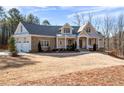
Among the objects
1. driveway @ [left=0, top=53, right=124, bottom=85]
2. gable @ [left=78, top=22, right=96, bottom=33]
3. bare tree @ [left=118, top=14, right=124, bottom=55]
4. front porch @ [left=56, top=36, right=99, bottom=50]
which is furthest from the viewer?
bare tree @ [left=118, top=14, right=124, bottom=55]

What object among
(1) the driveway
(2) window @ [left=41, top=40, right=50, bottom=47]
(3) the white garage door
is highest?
(2) window @ [left=41, top=40, right=50, bottom=47]

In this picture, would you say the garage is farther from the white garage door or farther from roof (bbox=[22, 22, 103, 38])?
roof (bbox=[22, 22, 103, 38])

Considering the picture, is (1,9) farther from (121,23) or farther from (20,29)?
(121,23)

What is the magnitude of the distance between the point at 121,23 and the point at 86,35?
904 cm

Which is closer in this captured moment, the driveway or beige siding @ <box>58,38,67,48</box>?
the driveway

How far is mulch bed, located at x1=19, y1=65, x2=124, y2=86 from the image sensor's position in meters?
9.80

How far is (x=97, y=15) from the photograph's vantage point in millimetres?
40750

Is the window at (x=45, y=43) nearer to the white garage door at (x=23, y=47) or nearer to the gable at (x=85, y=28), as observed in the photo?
the white garage door at (x=23, y=47)

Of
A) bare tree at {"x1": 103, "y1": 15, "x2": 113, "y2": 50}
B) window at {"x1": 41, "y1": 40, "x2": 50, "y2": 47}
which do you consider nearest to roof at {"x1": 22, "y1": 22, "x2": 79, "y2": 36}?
window at {"x1": 41, "y1": 40, "x2": 50, "y2": 47}

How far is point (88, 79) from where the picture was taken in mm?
10469

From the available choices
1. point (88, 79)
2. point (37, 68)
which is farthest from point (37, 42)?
point (88, 79)

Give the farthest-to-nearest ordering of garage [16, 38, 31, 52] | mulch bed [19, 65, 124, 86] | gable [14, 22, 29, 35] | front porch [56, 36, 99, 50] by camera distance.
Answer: front porch [56, 36, 99, 50]
gable [14, 22, 29, 35]
garage [16, 38, 31, 52]
mulch bed [19, 65, 124, 86]
